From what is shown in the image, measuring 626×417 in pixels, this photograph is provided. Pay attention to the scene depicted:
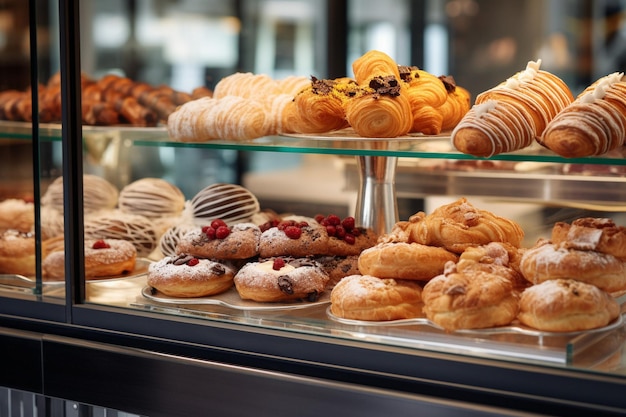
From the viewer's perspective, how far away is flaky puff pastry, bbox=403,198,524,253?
157 centimetres

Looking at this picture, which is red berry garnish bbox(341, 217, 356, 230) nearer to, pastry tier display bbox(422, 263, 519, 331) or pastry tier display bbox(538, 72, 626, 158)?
pastry tier display bbox(422, 263, 519, 331)

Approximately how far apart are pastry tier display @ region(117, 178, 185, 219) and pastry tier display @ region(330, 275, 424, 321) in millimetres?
824

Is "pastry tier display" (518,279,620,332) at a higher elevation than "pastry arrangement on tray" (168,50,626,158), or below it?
below

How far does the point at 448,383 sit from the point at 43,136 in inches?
42.2

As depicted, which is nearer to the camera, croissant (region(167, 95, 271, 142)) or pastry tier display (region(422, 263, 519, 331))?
pastry tier display (region(422, 263, 519, 331))

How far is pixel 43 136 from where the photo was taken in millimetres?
1887

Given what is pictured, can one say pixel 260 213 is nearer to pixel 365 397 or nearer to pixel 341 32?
pixel 365 397

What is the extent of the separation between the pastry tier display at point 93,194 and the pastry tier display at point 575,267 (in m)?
1.22

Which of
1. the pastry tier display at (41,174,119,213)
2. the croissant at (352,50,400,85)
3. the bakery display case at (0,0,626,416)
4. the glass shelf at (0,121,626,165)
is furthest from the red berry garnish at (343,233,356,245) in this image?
the pastry tier display at (41,174,119,213)

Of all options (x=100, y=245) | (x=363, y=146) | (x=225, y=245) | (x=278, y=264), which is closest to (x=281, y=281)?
(x=278, y=264)

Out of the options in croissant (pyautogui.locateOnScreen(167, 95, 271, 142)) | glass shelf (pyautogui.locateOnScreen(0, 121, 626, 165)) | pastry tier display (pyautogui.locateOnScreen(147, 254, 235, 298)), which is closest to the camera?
glass shelf (pyautogui.locateOnScreen(0, 121, 626, 165))

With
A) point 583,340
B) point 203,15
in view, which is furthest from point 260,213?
point 203,15

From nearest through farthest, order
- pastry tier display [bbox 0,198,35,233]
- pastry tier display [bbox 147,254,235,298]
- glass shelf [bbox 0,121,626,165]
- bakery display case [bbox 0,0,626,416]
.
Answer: bakery display case [bbox 0,0,626,416] < glass shelf [bbox 0,121,626,165] < pastry tier display [bbox 147,254,235,298] < pastry tier display [bbox 0,198,35,233]

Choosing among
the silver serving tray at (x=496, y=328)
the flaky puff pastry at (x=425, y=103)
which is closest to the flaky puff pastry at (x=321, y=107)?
the flaky puff pastry at (x=425, y=103)
